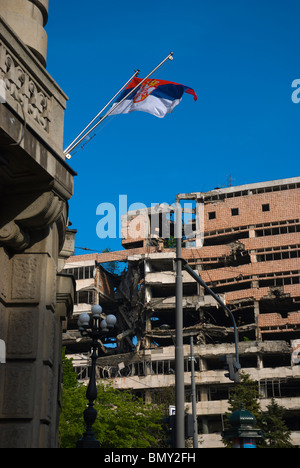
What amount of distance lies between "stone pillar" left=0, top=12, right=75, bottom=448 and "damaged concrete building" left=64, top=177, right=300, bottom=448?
2406 inches

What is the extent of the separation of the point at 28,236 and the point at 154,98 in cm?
1070

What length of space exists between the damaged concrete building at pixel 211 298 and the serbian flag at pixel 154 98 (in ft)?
175

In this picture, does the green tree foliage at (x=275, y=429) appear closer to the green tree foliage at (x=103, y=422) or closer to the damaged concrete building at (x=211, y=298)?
the damaged concrete building at (x=211, y=298)

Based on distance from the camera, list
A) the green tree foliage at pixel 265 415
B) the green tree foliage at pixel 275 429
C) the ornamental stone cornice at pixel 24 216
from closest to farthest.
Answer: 1. the ornamental stone cornice at pixel 24 216
2. the green tree foliage at pixel 275 429
3. the green tree foliage at pixel 265 415

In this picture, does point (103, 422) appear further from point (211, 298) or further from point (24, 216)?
point (211, 298)

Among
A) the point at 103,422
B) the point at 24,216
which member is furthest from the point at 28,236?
the point at 103,422

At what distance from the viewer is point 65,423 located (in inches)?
1308

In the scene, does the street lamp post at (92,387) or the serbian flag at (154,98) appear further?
the serbian flag at (154,98)

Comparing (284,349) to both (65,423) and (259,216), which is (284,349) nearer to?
(259,216)

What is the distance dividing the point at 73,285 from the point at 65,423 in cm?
2335

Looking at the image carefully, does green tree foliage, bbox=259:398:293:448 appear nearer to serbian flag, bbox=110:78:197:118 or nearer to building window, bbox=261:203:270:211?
building window, bbox=261:203:270:211

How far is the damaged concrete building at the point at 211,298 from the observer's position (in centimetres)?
7319

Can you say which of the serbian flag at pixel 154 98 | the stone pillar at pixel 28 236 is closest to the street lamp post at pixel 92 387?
the serbian flag at pixel 154 98
